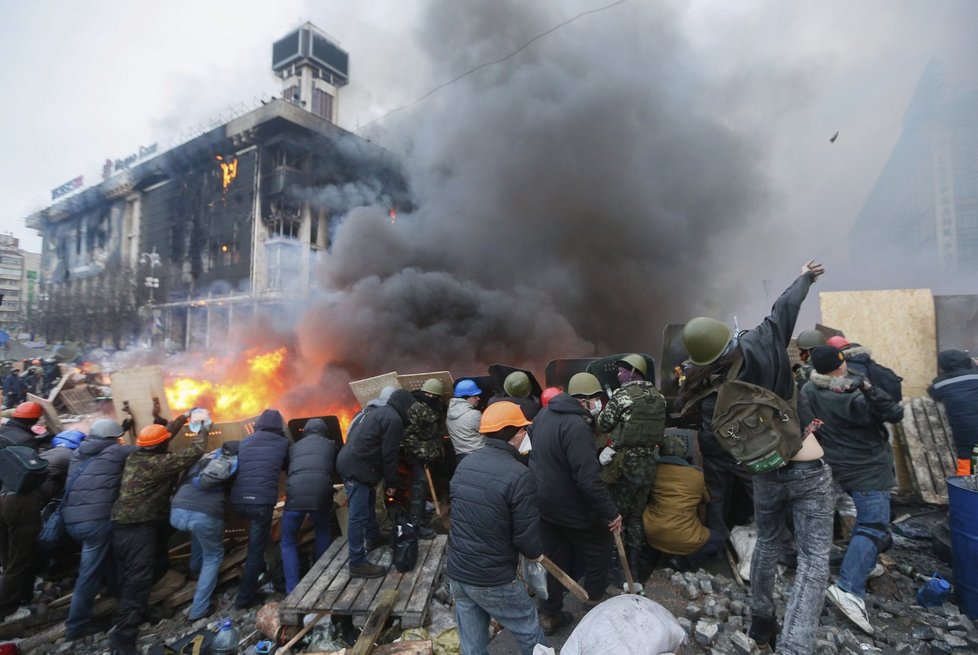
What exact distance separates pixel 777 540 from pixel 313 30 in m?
45.4

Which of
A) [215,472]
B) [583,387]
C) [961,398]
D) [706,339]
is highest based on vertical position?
[706,339]

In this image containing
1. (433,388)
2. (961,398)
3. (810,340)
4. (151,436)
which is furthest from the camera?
(433,388)

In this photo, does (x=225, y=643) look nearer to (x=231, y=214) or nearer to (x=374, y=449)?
(x=374, y=449)

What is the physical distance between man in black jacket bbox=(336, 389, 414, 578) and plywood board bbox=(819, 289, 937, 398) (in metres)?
5.77

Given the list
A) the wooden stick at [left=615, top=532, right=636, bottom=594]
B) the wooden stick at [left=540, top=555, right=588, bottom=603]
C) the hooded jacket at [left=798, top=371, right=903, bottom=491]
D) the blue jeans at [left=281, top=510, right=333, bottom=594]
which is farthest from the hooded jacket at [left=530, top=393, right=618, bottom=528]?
the blue jeans at [left=281, top=510, right=333, bottom=594]

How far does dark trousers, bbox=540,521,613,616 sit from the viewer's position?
9.85ft

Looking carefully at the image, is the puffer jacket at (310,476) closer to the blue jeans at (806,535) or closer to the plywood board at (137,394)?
the plywood board at (137,394)

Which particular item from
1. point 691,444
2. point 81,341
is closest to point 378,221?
point 691,444

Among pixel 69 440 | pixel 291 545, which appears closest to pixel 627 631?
pixel 291 545

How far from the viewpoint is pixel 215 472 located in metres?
3.91

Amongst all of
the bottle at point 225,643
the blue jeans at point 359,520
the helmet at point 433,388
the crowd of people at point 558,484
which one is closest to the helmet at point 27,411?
the crowd of people at point 558,484

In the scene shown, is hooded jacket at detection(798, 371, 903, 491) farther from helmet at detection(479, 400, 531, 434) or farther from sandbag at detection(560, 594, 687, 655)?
helmet at detection(479, 400, 531, 434)

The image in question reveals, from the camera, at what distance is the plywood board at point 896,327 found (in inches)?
223

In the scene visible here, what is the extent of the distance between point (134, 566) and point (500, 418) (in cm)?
362
